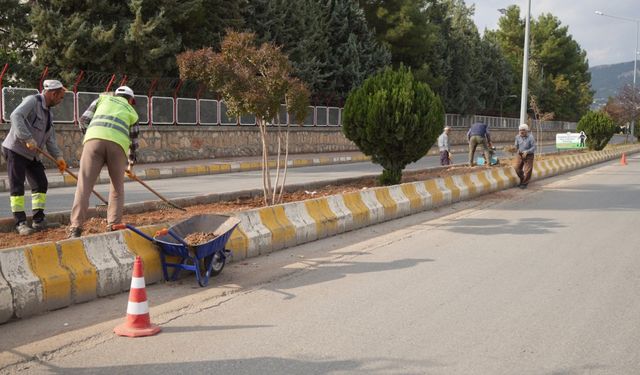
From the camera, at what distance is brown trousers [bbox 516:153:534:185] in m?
16.7

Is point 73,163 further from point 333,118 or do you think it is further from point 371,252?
point 333,118

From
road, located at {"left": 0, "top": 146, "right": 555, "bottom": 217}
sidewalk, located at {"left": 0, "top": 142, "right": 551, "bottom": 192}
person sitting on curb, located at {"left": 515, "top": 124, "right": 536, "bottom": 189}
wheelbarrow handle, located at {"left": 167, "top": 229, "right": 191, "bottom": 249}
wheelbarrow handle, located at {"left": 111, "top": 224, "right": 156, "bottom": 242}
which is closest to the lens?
wheelbarrow handle, located at {"left": 167, "top": 229, "right": 191, "bottom": 249}

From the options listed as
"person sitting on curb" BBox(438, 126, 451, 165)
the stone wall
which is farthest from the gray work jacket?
"person sitting on curb" BBox(438, 126, 451, 165)

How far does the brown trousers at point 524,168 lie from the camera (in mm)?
16719

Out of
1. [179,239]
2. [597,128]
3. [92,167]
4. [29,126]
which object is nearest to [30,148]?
[29,126]

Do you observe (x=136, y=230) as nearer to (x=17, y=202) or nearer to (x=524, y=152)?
(x=17, y=202)

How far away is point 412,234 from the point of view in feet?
31.1

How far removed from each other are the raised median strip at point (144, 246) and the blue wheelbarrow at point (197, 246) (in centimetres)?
22

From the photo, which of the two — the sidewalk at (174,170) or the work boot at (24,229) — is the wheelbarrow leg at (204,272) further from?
the sidewalk at (174,170)

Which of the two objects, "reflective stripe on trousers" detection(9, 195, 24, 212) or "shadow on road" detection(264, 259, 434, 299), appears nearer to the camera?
"shadow on road" detection(264, 259, 434, 299)

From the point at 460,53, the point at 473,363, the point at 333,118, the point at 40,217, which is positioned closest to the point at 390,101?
the point at 40,217

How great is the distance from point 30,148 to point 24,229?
96 cm

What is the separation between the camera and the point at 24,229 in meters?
7.20

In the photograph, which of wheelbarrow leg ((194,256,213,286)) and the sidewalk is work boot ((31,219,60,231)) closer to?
wheelbarrow leg ((194,256,213,286))
